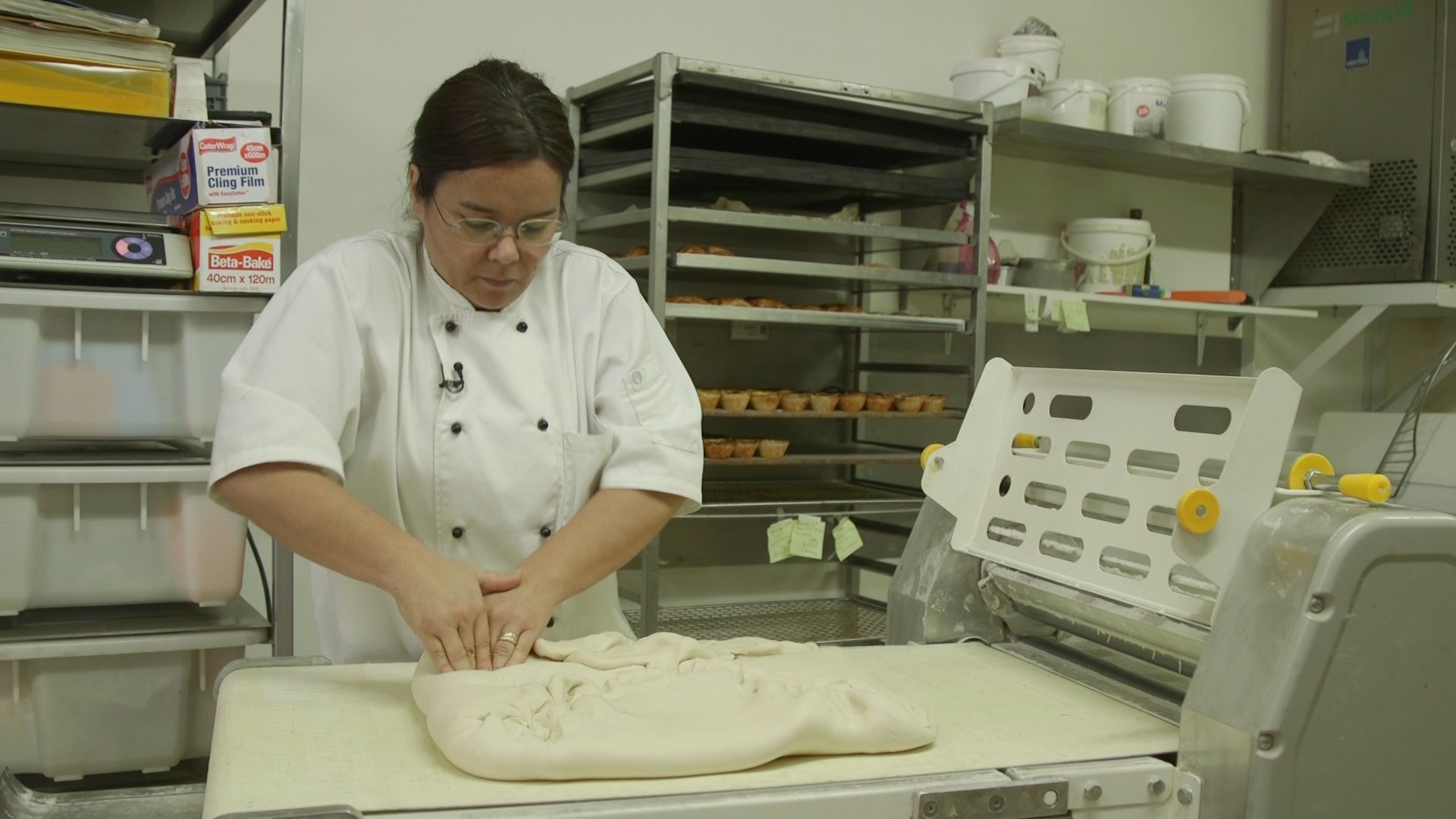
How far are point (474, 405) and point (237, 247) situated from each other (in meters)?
0.73

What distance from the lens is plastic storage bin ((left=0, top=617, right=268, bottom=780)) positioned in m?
1.95

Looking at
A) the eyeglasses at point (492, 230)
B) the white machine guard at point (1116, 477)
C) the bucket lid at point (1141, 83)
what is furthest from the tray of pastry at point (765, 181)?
the white machine guard at point (1116, 477)

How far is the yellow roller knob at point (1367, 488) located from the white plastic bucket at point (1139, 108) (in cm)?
246

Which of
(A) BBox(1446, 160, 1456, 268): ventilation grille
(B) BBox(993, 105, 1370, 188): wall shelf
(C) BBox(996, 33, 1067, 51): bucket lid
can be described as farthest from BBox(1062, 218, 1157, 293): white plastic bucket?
(A) BBox(1446, 160, 1456, 268): ventilation grille

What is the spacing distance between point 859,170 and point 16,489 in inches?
72.0

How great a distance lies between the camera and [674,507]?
5.19ft

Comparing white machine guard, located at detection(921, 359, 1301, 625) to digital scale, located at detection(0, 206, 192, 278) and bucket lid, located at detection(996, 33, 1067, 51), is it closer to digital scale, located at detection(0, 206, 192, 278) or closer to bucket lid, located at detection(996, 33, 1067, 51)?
digital scale, located at detection(0, 206, 192, 278)

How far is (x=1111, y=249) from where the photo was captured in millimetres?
3434

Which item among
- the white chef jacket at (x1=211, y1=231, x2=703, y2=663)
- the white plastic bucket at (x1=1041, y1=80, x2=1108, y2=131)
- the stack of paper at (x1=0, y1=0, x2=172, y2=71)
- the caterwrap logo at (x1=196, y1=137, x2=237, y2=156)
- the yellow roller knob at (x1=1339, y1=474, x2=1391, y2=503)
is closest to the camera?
the yellow roller knob at (x1=1339, y1=474, x2=1391, y2=503)

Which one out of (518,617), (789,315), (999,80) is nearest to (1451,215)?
(999,80)

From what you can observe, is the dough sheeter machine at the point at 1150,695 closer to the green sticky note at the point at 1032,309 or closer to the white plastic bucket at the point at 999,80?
the green sticky note at the point at 1032,309

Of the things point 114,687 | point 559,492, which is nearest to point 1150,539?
point 559,492

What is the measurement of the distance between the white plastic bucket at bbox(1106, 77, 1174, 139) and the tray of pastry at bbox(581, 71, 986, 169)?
2.29 ft

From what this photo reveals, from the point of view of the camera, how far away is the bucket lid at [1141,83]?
3371mm
